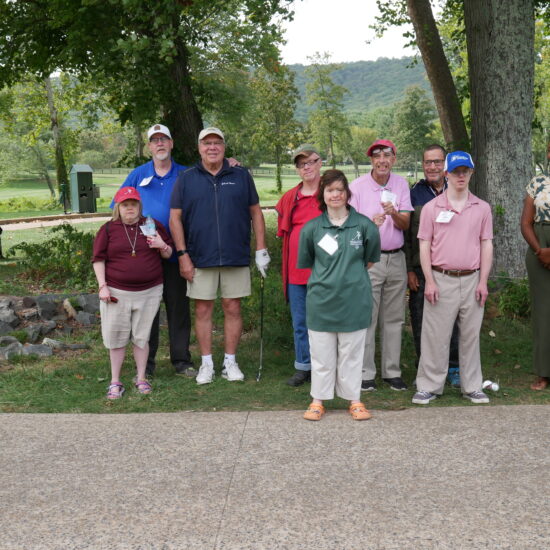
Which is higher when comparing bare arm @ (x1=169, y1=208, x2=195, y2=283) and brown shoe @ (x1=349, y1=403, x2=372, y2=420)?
bare arm @ (x1=169, y1=208, x2=195, y2=283)

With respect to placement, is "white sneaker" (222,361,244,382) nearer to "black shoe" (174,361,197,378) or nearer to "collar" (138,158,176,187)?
"black shoe" (174,361,197,378)

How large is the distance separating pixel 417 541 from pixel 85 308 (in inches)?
240

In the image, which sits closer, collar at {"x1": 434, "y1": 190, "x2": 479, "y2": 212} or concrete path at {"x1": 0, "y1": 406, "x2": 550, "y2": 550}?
concrete path at {"x1": 0, "y1": 406, "x2": 550, "y2": 550}

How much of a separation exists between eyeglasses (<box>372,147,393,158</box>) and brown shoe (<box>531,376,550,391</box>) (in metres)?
2.18

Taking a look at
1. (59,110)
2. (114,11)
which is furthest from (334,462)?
(59,110)

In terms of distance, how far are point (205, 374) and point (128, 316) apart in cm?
82

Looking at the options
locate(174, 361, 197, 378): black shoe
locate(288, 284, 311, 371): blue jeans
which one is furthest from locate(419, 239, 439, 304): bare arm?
locate(174, 361, 197, 378): black shoe

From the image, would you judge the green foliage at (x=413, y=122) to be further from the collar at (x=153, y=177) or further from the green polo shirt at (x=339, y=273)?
the green polo shirt at (x=339, y=273)

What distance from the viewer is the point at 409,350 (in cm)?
716

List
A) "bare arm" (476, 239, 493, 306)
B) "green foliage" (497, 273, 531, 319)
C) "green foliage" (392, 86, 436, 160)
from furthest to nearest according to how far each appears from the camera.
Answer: "green foliage" (392, 86, 436, 160)
"green foliage" (497, 273, 531, 319)
"bare arm" (476, 239, 493, 306)

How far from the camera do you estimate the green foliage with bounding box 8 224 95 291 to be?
10687 mm

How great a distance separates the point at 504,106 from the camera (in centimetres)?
853

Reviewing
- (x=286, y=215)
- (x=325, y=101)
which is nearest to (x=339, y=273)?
(x=286, y=215)

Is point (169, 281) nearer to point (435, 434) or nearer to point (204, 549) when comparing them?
point (435, 434)
